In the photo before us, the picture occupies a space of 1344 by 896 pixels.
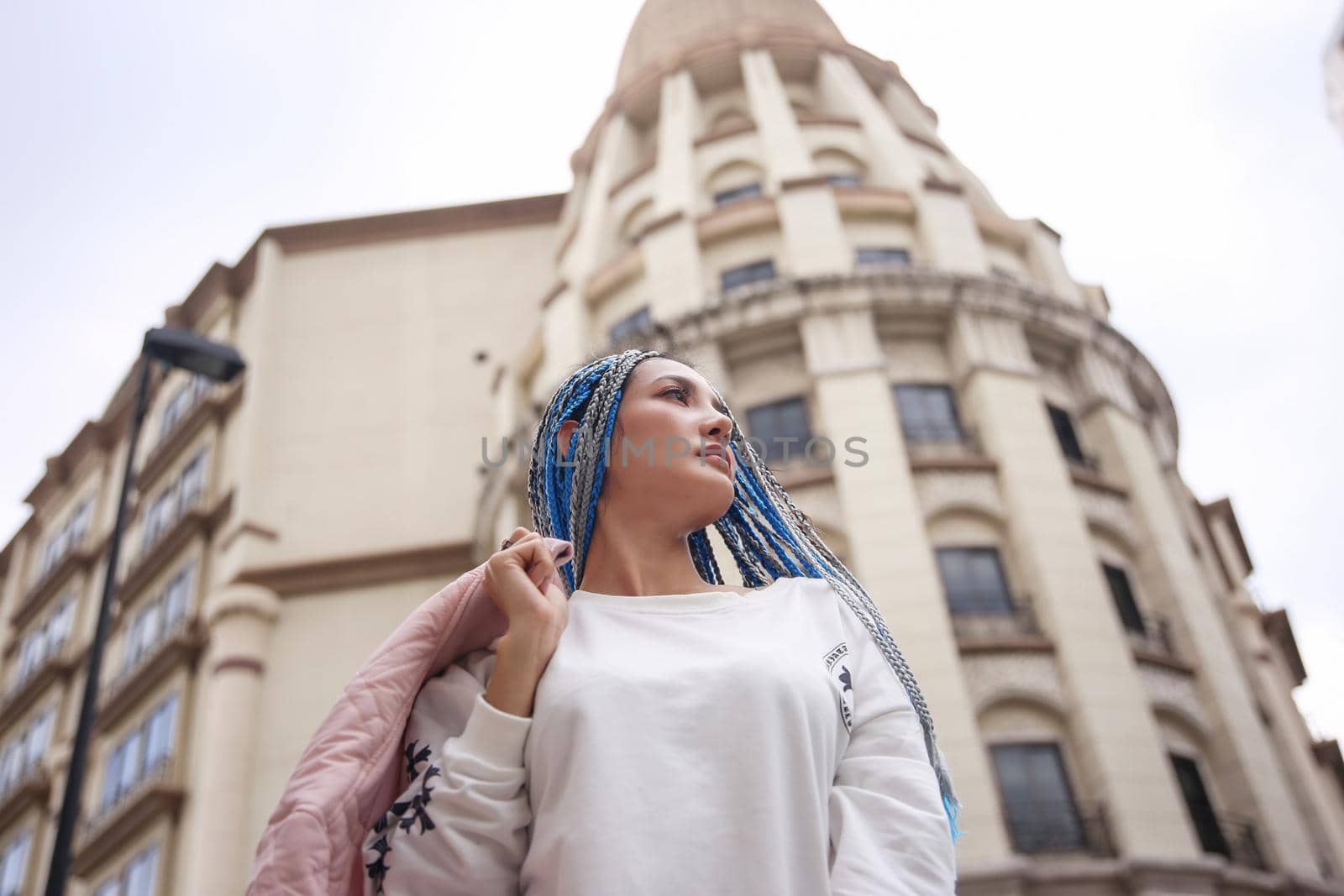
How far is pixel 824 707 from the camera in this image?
9.24ft

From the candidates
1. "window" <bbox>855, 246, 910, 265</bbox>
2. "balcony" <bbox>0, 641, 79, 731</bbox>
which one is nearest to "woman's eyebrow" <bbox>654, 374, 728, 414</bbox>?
"window" <bbox>855, 246, 910, 265</bbox>

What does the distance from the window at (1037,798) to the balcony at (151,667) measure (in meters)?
15.0

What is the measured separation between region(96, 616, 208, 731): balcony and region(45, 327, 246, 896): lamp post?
35.2ft

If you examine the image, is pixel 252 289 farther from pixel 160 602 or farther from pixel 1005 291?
pixel 1005 291

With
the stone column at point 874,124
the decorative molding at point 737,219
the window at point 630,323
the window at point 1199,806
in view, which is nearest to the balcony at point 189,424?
the window at point 630,323

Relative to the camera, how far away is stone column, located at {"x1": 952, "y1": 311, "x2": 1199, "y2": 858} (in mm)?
14742

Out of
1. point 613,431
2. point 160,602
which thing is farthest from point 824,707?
point 160,602

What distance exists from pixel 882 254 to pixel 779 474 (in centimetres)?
584

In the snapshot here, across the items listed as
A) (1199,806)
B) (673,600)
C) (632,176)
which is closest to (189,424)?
(632,176)

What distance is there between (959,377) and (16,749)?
24.2 m

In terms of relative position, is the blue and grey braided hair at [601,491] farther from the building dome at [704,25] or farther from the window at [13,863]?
the window at [13,863]

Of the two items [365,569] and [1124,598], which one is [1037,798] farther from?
[365,569]

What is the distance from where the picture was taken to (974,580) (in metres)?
17.1

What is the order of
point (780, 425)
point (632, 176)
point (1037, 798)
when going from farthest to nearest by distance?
point (632, 176)
point (780, 425)
point (1037, 798)
